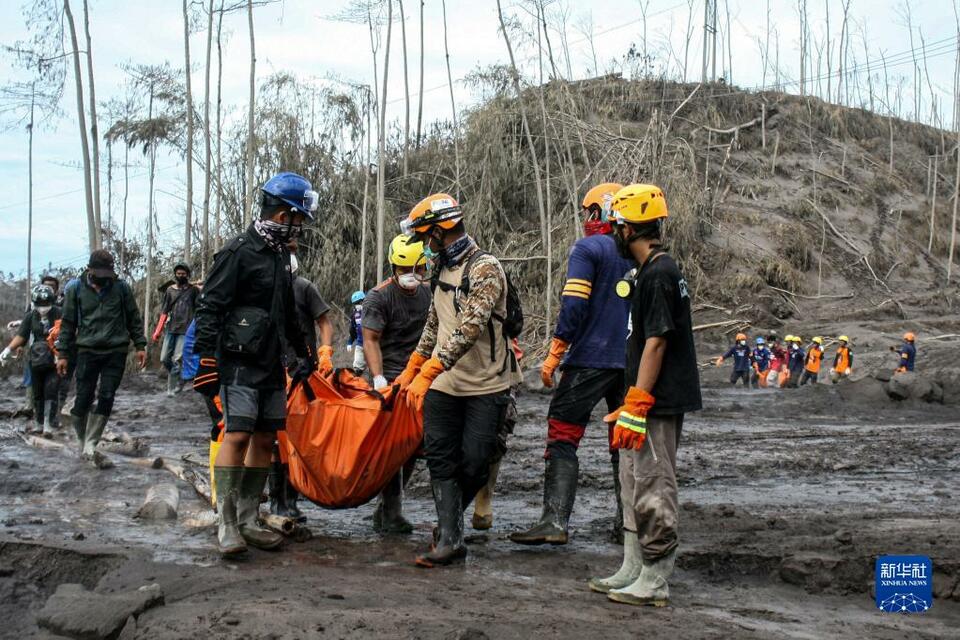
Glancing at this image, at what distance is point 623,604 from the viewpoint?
4.50 m

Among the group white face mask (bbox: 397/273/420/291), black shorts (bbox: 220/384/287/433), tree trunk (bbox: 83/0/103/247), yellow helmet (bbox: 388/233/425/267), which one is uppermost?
tree trunk (bbox: 83/0/103/247)

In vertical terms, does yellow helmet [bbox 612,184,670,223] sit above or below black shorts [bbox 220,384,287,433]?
above

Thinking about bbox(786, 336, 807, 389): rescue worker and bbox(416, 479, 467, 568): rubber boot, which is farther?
bbox(786, 336, 807, 389): rescue worker

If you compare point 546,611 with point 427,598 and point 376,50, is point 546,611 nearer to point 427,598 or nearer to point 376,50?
point 427,598

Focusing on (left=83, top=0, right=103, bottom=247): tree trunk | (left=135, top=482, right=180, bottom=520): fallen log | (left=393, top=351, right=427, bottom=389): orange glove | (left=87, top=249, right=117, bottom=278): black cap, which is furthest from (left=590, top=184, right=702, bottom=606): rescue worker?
(left=83, top=0, right=103, bottom=247): tree trunk

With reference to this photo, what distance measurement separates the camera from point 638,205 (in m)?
4.59

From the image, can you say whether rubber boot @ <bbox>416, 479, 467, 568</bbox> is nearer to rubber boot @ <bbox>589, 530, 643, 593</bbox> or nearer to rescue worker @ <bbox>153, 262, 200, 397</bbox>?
rubber boot @ <bbox>589, 530, 643, 593</bbox>

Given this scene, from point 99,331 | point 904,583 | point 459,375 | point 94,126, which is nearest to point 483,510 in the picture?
point 459,375

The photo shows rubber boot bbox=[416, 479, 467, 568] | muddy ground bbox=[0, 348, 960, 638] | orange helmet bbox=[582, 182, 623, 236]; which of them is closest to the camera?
muddy ground bbox=[0, 348, 960, 638]

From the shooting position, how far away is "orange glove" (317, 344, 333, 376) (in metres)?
6.44

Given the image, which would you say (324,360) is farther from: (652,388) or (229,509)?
(652,388)

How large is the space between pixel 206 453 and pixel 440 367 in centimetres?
542

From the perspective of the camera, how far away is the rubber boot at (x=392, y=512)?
20.2ft

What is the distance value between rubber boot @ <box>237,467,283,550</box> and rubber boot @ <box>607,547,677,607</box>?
6.25 feet
